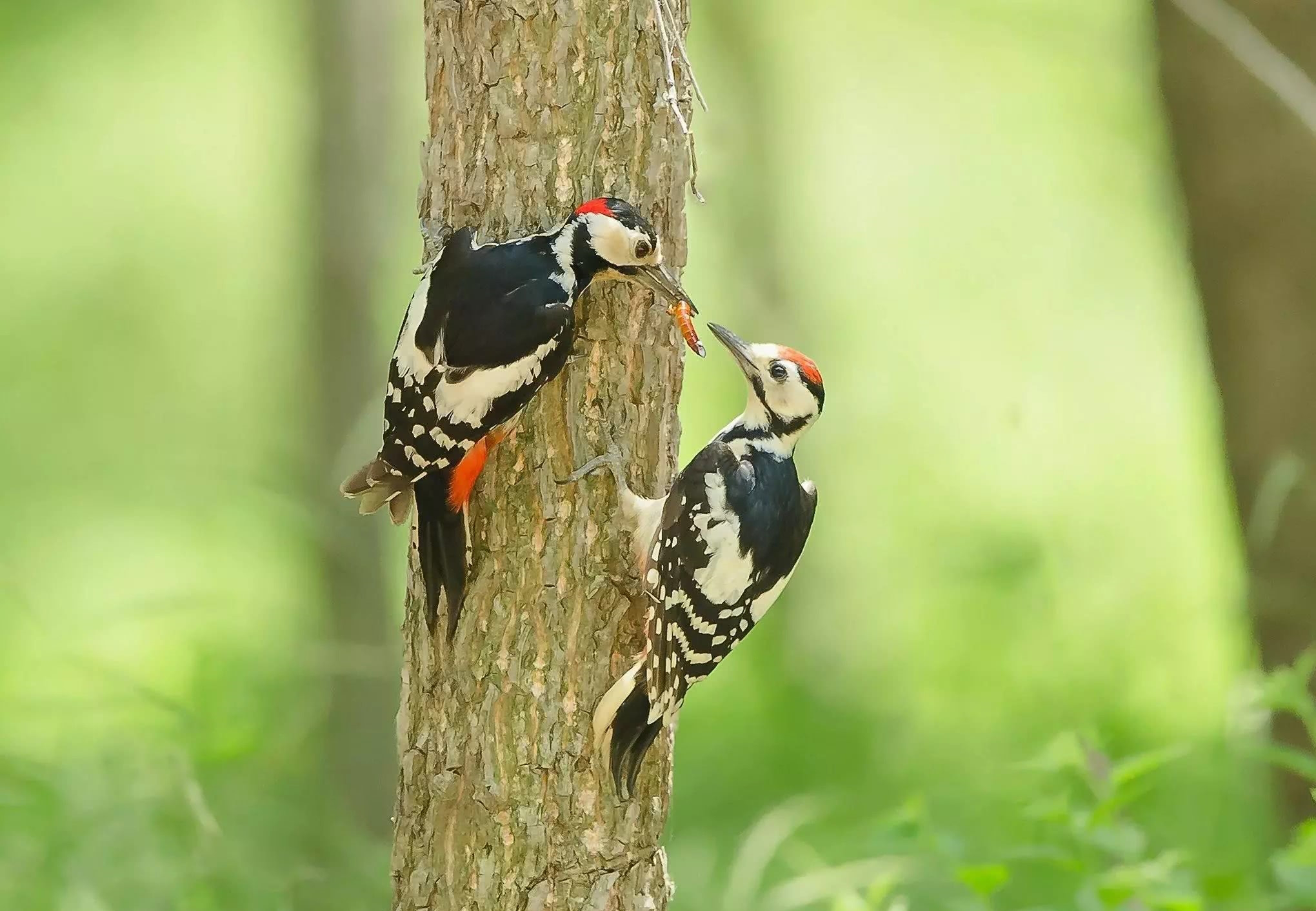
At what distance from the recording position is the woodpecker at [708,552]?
5.88 ft

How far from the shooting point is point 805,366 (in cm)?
208

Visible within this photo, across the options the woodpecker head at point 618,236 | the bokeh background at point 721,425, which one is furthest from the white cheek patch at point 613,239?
the bokeh background at point 721,425

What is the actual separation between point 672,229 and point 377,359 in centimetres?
184

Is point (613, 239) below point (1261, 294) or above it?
below

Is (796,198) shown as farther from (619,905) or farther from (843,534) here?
(619,905)

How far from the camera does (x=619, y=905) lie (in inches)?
74.0

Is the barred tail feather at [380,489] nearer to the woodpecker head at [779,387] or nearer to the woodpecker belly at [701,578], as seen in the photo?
the woodpecker belly at [701,578]

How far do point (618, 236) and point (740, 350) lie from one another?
1.66ft

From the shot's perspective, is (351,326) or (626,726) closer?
(626,726)

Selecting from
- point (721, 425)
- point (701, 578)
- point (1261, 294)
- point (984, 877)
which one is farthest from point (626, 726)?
point (721, 425)

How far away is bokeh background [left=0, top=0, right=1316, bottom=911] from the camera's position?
3250 mm

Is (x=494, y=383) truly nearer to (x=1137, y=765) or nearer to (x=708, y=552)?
(x=708, y=552)

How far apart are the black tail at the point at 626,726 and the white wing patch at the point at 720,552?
0.53ft

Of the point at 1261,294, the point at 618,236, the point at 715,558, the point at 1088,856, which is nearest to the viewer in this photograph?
the point at 618,236
